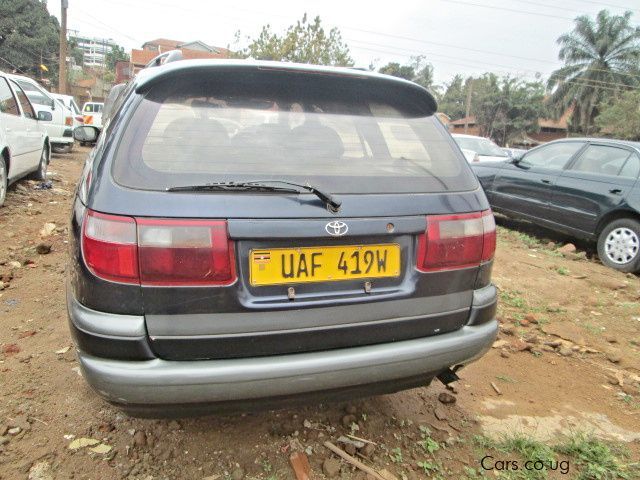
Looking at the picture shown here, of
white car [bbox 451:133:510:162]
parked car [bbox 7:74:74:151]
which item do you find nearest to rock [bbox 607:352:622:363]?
white car [bbox 451:133:510:162]

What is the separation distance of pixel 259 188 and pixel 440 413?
5.40ft

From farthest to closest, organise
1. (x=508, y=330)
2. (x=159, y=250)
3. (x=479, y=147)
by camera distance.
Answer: (x=479, y=147), (x=508, y=330), (x=159, y=250)

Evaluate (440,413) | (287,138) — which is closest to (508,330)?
(440,413)

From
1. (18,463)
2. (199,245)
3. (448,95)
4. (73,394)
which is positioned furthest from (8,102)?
(448,95)

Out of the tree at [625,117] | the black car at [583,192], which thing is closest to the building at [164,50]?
the tree at [625,117]

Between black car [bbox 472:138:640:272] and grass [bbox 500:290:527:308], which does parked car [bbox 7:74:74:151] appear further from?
grass [bbox 500:290:527:308]

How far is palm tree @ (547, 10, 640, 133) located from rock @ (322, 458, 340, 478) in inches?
1855

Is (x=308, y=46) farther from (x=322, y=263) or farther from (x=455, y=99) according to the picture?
(x=455, y=99)

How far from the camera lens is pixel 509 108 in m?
49.6

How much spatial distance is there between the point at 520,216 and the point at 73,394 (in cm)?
613

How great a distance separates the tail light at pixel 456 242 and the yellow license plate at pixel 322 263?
14cm

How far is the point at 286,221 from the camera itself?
62.6 inches

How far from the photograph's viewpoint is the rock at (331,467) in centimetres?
199

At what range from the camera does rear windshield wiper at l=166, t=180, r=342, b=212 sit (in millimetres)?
1556
